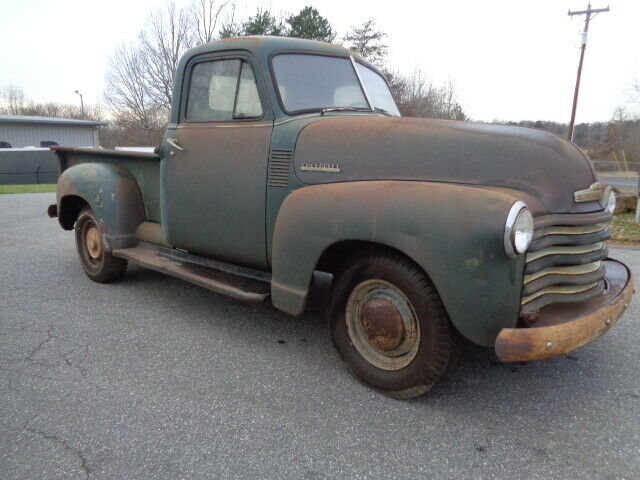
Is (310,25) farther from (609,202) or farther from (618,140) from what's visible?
(609,202)

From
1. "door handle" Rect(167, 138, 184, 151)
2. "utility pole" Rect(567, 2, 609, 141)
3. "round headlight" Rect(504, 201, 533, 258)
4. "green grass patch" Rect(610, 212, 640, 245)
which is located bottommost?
"green grass patch" Rect(610, 212, 640, 245)

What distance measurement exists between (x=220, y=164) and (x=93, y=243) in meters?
2.17

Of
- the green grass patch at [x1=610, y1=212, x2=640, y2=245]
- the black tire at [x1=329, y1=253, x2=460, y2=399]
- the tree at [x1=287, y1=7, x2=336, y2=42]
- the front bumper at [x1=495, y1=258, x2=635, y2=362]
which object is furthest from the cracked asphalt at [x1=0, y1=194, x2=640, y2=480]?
the tree at [x1=287, y1=7, x2=336, y2=42]

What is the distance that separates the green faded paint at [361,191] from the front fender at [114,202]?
0.44 metres

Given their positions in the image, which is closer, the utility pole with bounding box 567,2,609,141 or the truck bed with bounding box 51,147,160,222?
the truck bed with bounding box 51,147,160,222

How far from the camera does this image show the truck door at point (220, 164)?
3.20m

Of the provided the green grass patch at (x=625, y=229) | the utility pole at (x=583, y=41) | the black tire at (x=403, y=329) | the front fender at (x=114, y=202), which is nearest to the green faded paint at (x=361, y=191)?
the black tire at (x=403, y=329)

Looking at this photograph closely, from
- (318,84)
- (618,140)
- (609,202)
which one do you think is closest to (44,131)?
(318,84)

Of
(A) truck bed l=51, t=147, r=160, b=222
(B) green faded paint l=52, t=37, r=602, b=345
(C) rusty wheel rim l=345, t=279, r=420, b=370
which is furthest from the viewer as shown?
(A) truck bed l=51, t=147, r=160, b=222

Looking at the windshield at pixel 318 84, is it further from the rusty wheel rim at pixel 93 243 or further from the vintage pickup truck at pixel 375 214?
the rusty wheel rim at pixel 93 243

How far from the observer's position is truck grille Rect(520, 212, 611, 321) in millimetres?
2189

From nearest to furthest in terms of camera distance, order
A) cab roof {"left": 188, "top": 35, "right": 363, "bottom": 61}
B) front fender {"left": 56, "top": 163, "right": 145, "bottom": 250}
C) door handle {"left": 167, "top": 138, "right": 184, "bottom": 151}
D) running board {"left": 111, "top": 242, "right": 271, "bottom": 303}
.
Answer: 1. running board {"left": 111, "top": 242, "right": 271, "bottom": 303}
2. cab roof {"left": 188, "top": 35, "right": 363, "bottom": 61}
3. door handle {"left": 167, "top": 138, "right": 184, "bottom": 151}
4. front fender {"left": 56, "top": 163, "right": 145, "bottom": 250}

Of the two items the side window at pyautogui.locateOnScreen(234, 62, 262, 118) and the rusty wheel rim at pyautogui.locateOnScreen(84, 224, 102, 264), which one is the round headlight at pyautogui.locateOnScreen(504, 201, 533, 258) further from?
the rusty wheel rim at pyautogui.locateOnScreen(84, 224, 102, 264)

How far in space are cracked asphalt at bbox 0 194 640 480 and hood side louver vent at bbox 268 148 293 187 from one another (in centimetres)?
118
